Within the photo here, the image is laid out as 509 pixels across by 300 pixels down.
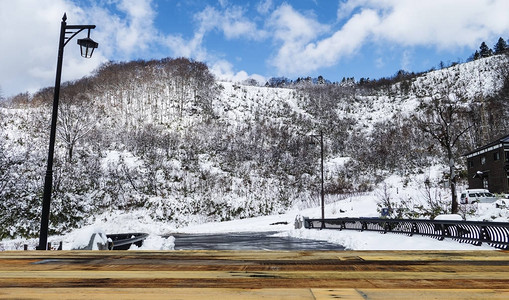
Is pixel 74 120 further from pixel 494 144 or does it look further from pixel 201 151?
pixel 494 144

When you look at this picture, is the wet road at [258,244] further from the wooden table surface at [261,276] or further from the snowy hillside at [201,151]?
the wooden table surface at [261,276]

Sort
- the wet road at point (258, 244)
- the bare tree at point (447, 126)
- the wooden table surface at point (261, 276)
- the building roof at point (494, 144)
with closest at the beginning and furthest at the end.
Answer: the wooden table surface at point (261, 276) < the wet road at point (258, 244) < the bare tree at point (447, 126) < the building roof at point (494, 144)

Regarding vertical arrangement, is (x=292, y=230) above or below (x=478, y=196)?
below

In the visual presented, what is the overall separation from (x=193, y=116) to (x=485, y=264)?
63630 mm

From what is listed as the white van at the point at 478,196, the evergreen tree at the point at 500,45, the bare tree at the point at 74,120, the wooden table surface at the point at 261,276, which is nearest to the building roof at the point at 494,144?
the white van at the point at 478,196

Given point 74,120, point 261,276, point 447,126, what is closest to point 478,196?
point 447,126

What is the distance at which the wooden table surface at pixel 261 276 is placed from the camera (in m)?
1.60

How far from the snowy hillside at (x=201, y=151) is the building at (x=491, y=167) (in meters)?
4.36

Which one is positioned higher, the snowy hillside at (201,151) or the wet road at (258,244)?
the snowy hillside at (201,151)

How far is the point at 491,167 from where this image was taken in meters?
42.8

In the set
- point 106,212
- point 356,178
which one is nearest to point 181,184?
point 106,212

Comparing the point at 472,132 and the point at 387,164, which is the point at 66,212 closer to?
the point at 387,164

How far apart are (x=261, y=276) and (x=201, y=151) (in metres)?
52.2

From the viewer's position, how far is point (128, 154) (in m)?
49.0
